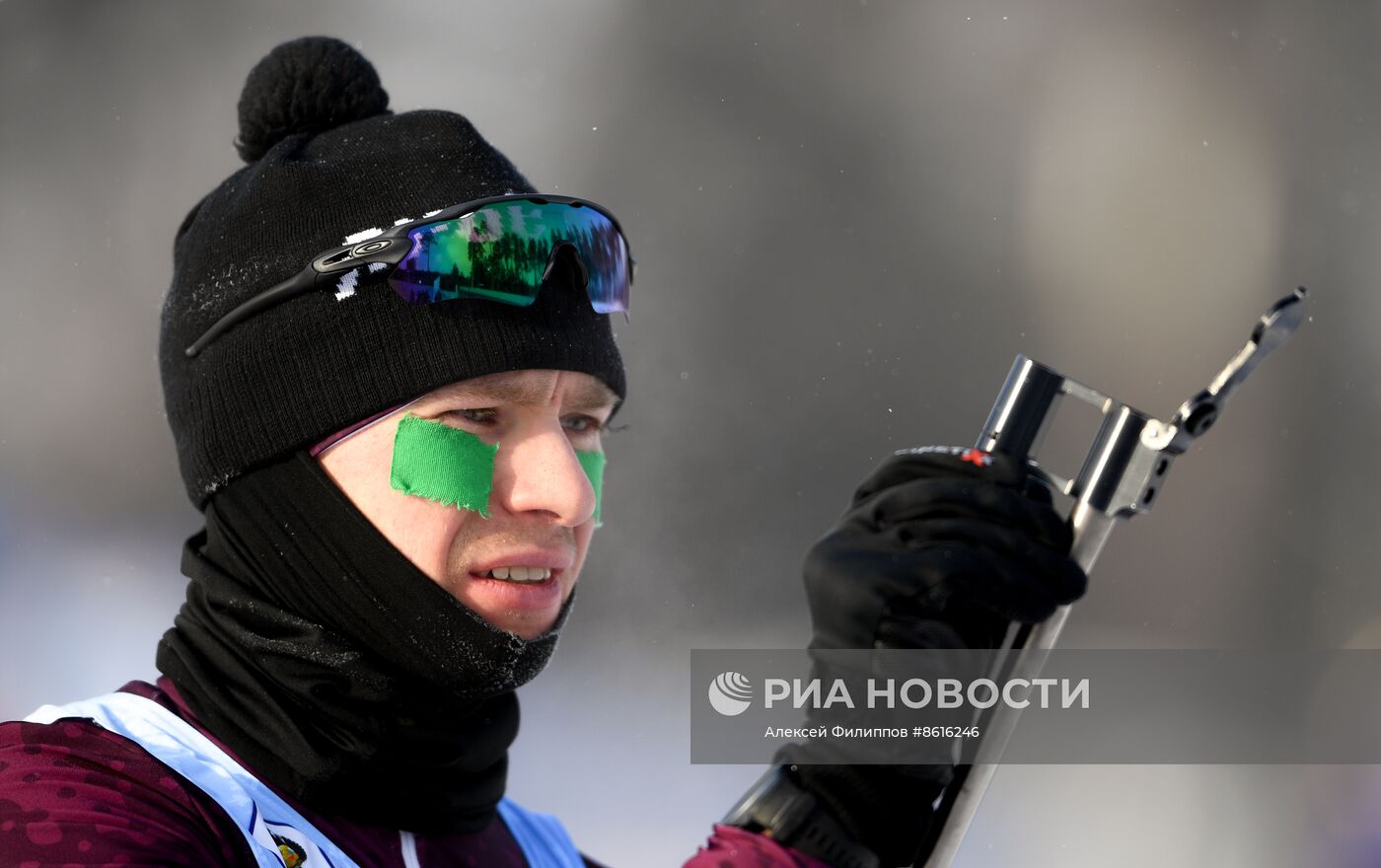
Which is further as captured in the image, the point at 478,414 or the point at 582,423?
the point at 582,423

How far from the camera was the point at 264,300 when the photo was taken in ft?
6.29

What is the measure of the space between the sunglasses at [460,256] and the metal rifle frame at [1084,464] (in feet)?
2.38

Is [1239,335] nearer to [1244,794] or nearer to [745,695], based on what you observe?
[1244,794]

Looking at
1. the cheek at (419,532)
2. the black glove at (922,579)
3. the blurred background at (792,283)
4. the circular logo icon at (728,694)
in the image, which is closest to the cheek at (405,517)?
the cheek at (419,532)

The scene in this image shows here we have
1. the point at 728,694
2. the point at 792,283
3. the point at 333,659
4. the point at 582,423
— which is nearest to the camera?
the point at 333,659

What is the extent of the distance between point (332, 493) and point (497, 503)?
226mm

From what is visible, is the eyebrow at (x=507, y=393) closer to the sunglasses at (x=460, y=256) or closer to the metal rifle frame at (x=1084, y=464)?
the sunglasses at (x=460, y=256)

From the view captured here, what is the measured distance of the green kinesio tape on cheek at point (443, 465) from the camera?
176 cm

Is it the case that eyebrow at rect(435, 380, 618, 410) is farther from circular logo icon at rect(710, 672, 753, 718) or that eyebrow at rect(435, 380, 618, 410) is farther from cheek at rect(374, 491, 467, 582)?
circular logo icon at rect(710, 672, 753, 718)

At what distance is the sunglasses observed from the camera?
6.20 feet

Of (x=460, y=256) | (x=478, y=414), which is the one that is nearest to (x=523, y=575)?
(x=478, y=414)

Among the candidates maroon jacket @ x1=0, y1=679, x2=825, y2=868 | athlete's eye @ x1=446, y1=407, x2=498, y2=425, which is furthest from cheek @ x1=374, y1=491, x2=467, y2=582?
maroon jacket @ x1=0, y1=679, x2=825, y2=868

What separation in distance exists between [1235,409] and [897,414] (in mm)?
1679

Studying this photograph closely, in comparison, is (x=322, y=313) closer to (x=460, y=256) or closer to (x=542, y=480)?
(x=460, y=256)
